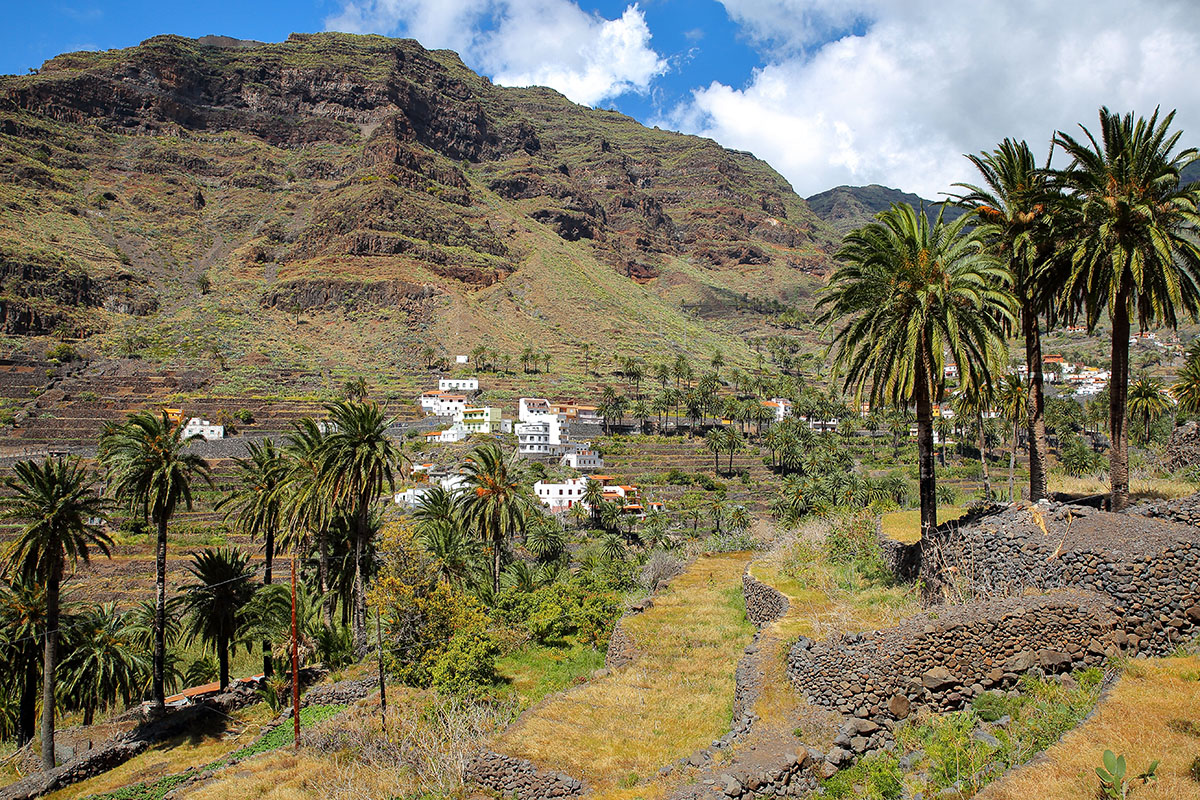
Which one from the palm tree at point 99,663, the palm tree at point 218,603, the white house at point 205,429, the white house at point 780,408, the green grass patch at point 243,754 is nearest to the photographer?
the green grass patch at point 243,754

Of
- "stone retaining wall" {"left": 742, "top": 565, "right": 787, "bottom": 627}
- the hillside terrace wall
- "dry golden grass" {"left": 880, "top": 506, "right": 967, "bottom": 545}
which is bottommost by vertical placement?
"stone retaining wall" {"left": 742, "top": 565, "right": 787, "bottom": 627}

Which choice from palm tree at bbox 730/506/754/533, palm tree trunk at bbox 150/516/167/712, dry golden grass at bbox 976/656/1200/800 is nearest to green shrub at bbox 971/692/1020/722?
dry golden grass at bbox 976/656/1200/800

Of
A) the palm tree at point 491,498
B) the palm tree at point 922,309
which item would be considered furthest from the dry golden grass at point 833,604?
the palm tree at point 491,498

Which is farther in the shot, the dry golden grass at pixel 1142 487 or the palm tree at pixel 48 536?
the palm tree at pixel 48 536

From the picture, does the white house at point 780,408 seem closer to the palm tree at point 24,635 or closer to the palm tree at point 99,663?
the palm tree at point 99,663

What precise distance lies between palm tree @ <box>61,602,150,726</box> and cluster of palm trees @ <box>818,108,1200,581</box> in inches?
1315

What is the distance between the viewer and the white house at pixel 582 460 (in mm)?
95812

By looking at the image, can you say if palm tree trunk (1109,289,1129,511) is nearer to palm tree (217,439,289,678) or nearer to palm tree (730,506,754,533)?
palm tree (217,439,289,678)

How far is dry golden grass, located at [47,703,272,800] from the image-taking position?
20672 millimetres

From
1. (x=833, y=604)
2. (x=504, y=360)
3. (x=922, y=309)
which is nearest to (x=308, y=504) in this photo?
(x=833, y=604)

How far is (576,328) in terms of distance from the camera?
538ft

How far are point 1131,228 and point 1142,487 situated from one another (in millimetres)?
9204

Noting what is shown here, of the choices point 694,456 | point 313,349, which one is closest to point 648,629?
point 694,456

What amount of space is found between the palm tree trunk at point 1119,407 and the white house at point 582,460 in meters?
80.2
